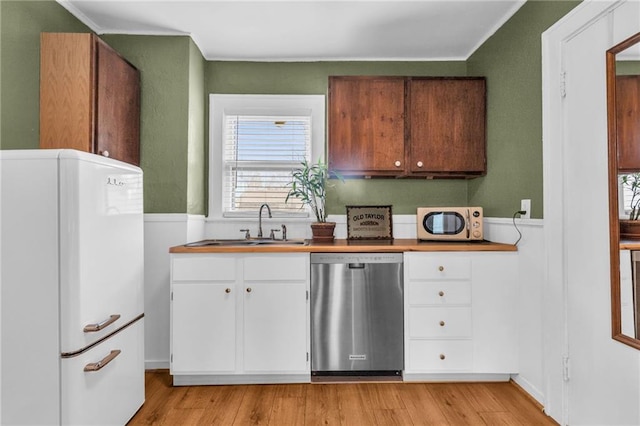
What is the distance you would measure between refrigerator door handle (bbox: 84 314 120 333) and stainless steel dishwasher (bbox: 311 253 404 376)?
1.17 m

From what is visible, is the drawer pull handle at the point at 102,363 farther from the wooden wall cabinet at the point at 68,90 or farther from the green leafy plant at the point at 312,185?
the green leafy plant at the point at 312,185

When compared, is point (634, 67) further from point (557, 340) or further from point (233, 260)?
point (233, 260)

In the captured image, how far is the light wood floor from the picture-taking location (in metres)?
2.06

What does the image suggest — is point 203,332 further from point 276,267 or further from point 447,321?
point 447,321

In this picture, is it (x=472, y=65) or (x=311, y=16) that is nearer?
(x=311, y=16)

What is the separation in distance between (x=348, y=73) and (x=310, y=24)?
67 cm

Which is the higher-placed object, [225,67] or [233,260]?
[225,67]

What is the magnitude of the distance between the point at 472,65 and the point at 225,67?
2.13 metres

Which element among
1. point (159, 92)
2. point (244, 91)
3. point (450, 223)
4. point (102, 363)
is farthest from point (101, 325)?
point (450, 223)

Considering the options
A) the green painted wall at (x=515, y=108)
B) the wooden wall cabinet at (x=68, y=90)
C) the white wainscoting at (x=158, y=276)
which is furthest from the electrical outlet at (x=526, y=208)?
the wooden wall cabinet at (x=68, y=90)

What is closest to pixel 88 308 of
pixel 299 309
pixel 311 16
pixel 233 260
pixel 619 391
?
pixel 233 260

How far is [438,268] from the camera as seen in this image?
2.46 m

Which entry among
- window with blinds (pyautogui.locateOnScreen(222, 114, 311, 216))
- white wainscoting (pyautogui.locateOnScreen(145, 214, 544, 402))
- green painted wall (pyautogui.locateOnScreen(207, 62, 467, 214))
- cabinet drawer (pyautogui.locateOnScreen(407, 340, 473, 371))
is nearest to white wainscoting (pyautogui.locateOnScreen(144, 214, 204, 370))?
white wainscoting (pyautogui.locateOnScreen(145, 214, 544, 402))

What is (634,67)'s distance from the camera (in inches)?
61.1
